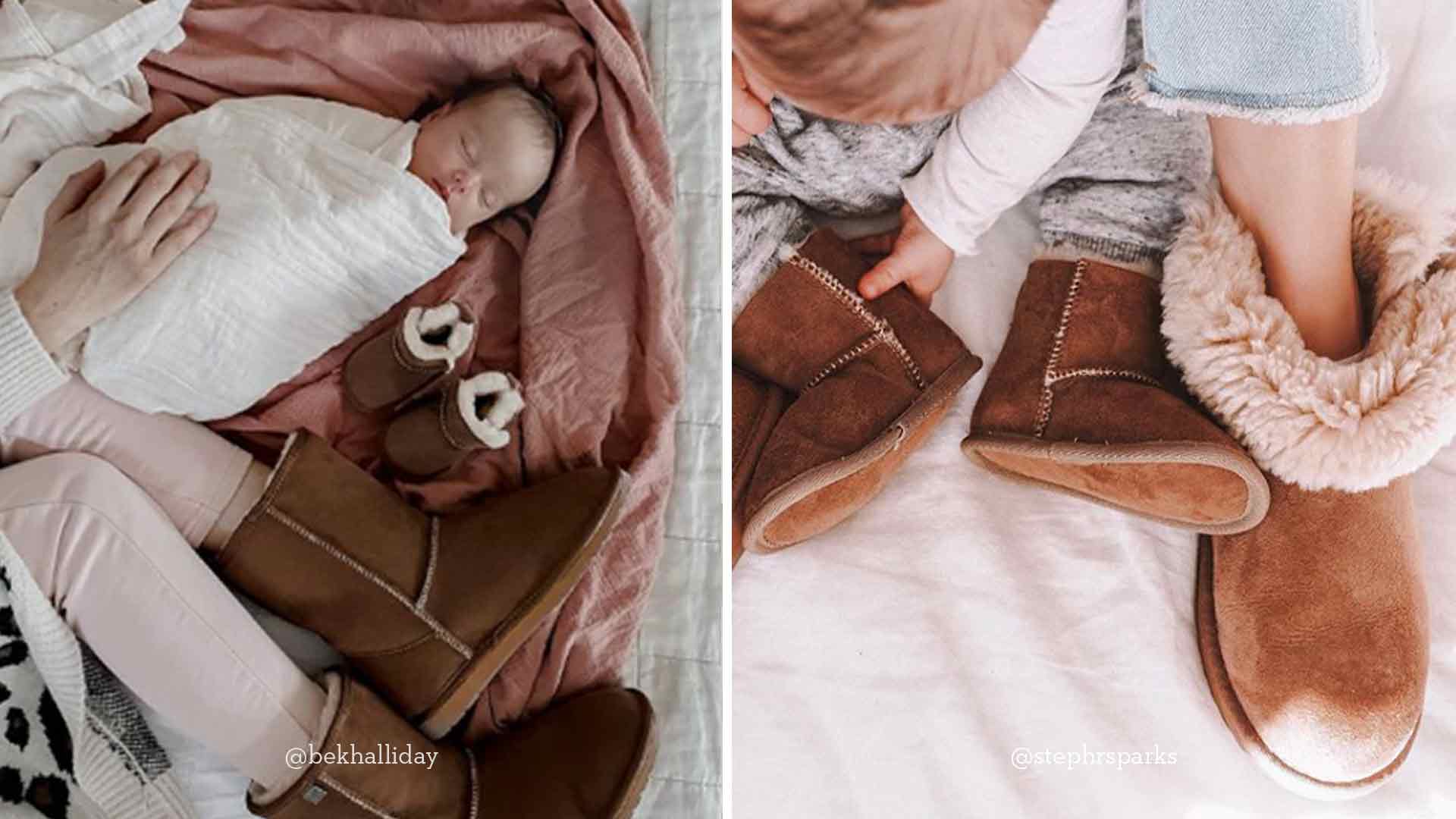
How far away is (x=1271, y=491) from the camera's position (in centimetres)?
85

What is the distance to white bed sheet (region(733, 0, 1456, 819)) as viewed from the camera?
2.90ft

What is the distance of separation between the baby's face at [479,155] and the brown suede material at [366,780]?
41 cm

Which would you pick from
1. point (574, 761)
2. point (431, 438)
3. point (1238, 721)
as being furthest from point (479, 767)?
point (1238, 721)

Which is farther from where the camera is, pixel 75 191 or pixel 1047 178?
pixel 75 191

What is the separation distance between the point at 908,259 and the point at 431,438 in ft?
1.35

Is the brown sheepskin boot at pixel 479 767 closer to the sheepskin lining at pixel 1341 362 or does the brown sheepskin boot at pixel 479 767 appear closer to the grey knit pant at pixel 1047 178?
the grey knit pant at pixel 1047 178

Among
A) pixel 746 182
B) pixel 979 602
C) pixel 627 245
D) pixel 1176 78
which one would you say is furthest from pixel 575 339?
pixel 1176 78

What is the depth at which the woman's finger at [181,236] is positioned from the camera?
3.10 feet

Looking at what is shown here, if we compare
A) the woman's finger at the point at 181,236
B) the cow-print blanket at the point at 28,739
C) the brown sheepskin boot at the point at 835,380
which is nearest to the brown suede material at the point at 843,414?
the brown sheepskin boot at the point at 835,380

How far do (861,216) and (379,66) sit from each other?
0.47 meters

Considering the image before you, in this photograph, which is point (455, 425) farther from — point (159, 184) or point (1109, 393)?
point (1109, 393)

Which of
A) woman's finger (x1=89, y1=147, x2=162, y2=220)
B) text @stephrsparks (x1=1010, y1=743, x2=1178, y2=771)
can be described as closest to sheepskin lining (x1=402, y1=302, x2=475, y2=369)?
woman's finger (x1=89, y1=147, x2=162, y2=220)

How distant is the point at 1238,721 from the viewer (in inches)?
34.6

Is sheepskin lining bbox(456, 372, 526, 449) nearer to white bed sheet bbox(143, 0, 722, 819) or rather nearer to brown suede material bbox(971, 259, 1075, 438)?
white bed sheet bbox(143, 0, 722, 819)
